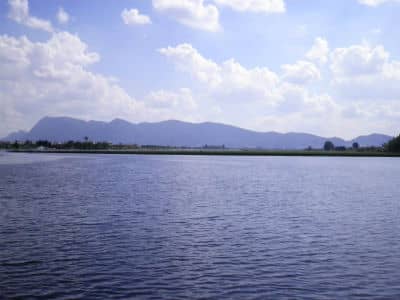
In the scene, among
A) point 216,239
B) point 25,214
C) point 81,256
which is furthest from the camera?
point 25,214

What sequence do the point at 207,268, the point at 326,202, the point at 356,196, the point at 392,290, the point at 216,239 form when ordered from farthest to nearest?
the point at 356,196 → the point at 326,202 → the point at 216,239 → the point at 207,268 → the point at 392,290

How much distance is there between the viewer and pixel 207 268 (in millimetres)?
23172

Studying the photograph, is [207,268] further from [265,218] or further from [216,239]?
[265,218]

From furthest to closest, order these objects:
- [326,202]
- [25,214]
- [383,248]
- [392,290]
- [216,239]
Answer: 1. [326,202]
2. [25,214]
3. [216,239]
4. [383,248]
5. [392,290]

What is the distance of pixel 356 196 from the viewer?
199ft

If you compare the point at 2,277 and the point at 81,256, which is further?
the point at 81,256

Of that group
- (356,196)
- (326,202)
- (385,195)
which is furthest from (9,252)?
(385,195)

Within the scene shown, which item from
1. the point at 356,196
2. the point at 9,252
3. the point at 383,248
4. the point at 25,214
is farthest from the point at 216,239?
the point at 356,196

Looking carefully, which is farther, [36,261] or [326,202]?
[326,202]

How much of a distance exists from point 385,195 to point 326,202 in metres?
14.3

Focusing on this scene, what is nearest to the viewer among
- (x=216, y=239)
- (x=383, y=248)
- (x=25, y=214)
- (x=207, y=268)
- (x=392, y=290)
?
(x=392, y=290)

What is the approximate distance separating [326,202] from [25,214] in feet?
115

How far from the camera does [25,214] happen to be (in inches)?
1543

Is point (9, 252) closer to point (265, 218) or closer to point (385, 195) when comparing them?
point (265, 218)
